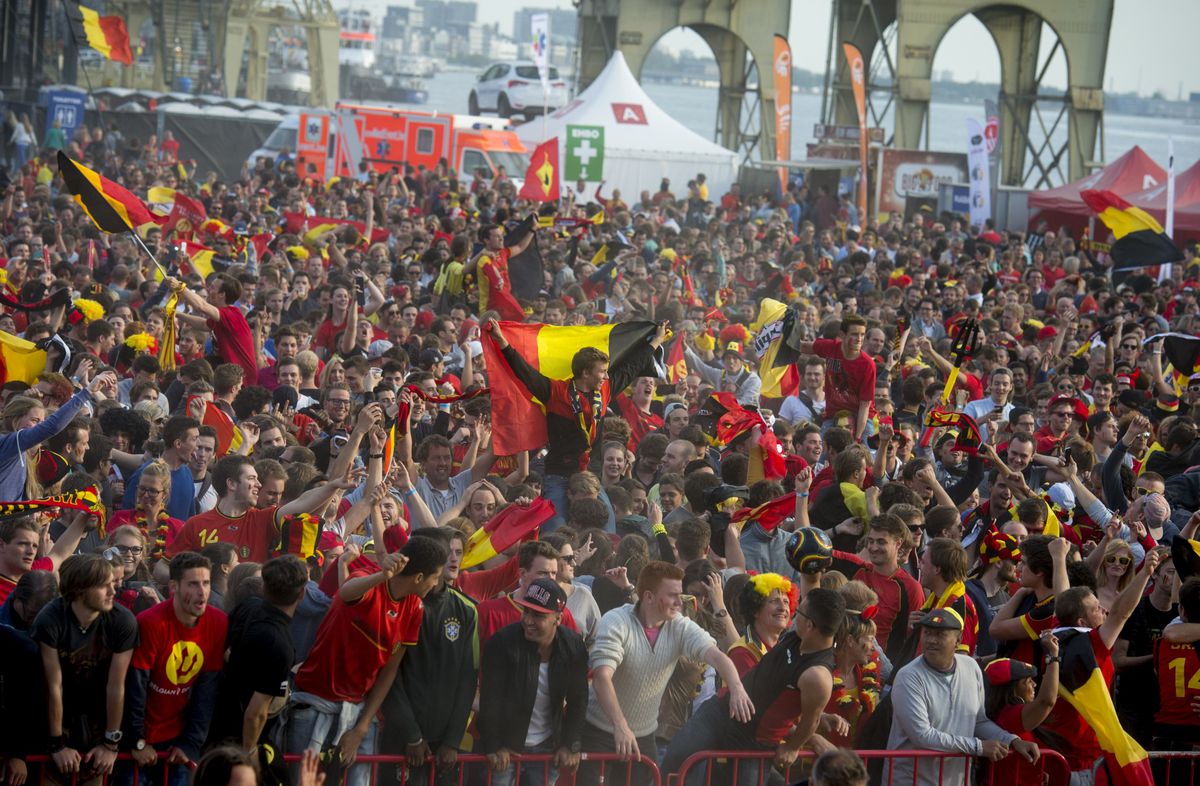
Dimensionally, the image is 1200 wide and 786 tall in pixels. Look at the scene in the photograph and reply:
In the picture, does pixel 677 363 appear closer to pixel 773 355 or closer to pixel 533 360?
pixel 773 355

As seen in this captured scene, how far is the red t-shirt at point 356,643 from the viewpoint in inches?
239

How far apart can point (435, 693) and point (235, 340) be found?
19.1ft

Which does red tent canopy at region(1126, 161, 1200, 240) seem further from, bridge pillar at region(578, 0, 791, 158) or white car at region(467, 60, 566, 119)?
white car at region(467, 60, 566, 119)

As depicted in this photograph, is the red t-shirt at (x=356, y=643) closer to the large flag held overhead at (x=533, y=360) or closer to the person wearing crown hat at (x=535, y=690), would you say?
the person wearing crown hat at (x=535, y=690)

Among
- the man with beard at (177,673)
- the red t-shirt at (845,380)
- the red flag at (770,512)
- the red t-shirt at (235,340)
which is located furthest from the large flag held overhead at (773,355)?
the man with beard at (177,673)

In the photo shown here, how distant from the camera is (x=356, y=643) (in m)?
6.09

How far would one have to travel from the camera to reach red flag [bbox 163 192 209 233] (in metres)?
18.1

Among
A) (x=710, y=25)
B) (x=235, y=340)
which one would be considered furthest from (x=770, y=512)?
(x=710, y=25)

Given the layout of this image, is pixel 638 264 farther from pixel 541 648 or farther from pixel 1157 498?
pixel 541 648

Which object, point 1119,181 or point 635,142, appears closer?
point 1119,181

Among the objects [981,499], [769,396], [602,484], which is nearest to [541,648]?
[602,484]

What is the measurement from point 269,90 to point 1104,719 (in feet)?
238

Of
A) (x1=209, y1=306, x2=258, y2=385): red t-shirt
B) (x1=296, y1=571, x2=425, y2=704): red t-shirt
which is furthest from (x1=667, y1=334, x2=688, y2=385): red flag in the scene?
(x1=296, y1=571, x2=425, y2=704): red t-shirt

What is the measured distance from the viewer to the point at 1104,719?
261 inches
